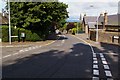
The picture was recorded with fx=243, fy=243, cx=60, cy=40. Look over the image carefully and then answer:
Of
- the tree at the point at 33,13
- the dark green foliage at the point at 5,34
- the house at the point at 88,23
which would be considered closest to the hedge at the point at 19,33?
the dark green foliage at the point at 5,34

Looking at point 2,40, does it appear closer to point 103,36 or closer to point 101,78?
point 103,36

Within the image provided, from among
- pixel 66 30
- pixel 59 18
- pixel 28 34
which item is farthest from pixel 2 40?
pixel 66 30

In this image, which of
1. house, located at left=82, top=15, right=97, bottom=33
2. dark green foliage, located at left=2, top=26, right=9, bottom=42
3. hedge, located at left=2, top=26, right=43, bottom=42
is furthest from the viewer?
house, located at left=82, top=15, right=97, bottom=33

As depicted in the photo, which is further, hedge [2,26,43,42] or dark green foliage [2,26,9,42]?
hedge [2,26,43,42]

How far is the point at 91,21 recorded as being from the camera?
314 ft

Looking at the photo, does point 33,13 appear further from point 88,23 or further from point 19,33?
point 88,23

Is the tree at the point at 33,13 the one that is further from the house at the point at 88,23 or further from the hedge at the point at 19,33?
the house at the point at 88,23

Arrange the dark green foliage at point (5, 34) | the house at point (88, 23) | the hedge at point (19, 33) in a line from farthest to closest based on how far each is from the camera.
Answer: the house at point (88, 23) < the hedge at point (19, 33) < the dark green foliage at point (5, 34)

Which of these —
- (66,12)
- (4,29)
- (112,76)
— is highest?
(66,12)

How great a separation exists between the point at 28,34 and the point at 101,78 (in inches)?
1103

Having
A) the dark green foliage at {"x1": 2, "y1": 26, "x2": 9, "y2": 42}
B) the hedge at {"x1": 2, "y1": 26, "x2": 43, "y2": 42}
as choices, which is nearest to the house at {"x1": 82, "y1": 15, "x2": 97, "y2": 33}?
the hedge at {"x1": 2, "y1": 26, "x2": 43, "y2": 42}

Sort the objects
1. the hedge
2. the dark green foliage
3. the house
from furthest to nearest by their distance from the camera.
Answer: the house
the hedge
the dark green foliage

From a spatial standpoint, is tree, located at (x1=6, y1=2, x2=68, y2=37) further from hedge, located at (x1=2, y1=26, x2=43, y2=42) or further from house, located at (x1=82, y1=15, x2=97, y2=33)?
house, located at (x1=82, y1=15, x2=97, y2=33)

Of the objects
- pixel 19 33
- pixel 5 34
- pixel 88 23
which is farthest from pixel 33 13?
pixel 88 23
